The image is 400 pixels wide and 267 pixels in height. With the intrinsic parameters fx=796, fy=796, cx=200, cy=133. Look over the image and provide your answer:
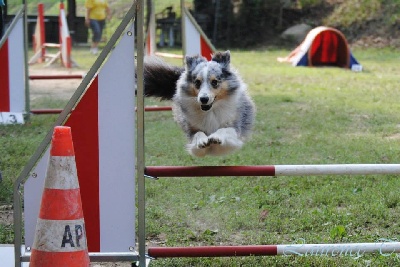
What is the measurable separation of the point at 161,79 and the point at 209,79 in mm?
761

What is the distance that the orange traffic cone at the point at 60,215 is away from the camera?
13.0 feet

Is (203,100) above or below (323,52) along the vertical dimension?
above

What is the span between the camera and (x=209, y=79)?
5344 millimetres

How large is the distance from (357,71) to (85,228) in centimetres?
1422

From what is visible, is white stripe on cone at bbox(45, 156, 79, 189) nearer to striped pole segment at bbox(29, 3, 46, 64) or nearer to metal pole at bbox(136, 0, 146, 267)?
metal pole at bbox(136, 0, 146, 267)

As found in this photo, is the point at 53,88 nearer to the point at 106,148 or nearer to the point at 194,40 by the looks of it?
the point at 194,40

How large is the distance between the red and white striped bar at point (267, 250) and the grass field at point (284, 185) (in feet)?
1.24

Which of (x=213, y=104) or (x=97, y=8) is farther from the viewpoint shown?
(x=97, y=8)

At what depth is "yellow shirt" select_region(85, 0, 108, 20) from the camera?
21.2 metres

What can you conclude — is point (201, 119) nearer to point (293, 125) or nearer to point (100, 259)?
point (100, 259)

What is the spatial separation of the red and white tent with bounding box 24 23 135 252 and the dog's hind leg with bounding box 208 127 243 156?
0.74 m

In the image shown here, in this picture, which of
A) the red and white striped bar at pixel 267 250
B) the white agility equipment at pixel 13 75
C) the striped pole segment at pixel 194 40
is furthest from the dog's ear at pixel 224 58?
the white agility equipment at pixel 13 75

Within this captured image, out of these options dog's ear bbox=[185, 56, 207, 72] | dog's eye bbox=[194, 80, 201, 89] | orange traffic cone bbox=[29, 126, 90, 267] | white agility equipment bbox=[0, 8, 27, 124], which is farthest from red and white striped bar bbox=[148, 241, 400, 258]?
white agility equipment bbox=[0, 8, 27, 124]

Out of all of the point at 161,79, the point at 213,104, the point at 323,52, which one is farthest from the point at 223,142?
the point at 323,52
